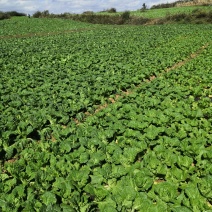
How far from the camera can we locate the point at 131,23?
181 feet

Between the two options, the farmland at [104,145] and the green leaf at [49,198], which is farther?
the farmland at [104,145]

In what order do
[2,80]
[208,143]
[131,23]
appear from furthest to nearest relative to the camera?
[131,23]
[2,80]
[208,143]

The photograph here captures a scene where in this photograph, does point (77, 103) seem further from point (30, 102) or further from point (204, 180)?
point (204, 180)

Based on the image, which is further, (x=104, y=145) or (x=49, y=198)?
(x=104, y=145)

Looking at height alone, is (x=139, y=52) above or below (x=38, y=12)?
below

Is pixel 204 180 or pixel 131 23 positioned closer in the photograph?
pixel 204 180

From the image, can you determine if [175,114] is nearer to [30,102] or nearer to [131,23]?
[30,102]

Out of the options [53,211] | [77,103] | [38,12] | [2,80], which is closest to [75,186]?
[53,211]

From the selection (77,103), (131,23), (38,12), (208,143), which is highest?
(38,12)

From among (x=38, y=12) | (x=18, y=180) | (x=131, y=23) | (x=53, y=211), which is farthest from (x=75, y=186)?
(x=38, y=12)

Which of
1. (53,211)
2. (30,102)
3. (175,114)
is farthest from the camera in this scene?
(30,102)

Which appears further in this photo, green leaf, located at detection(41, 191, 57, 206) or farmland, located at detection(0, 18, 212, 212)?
farmland, located at detection(0, 18, 212, 212)

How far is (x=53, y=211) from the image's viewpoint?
3.30 metres

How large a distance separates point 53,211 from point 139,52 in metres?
14.9
